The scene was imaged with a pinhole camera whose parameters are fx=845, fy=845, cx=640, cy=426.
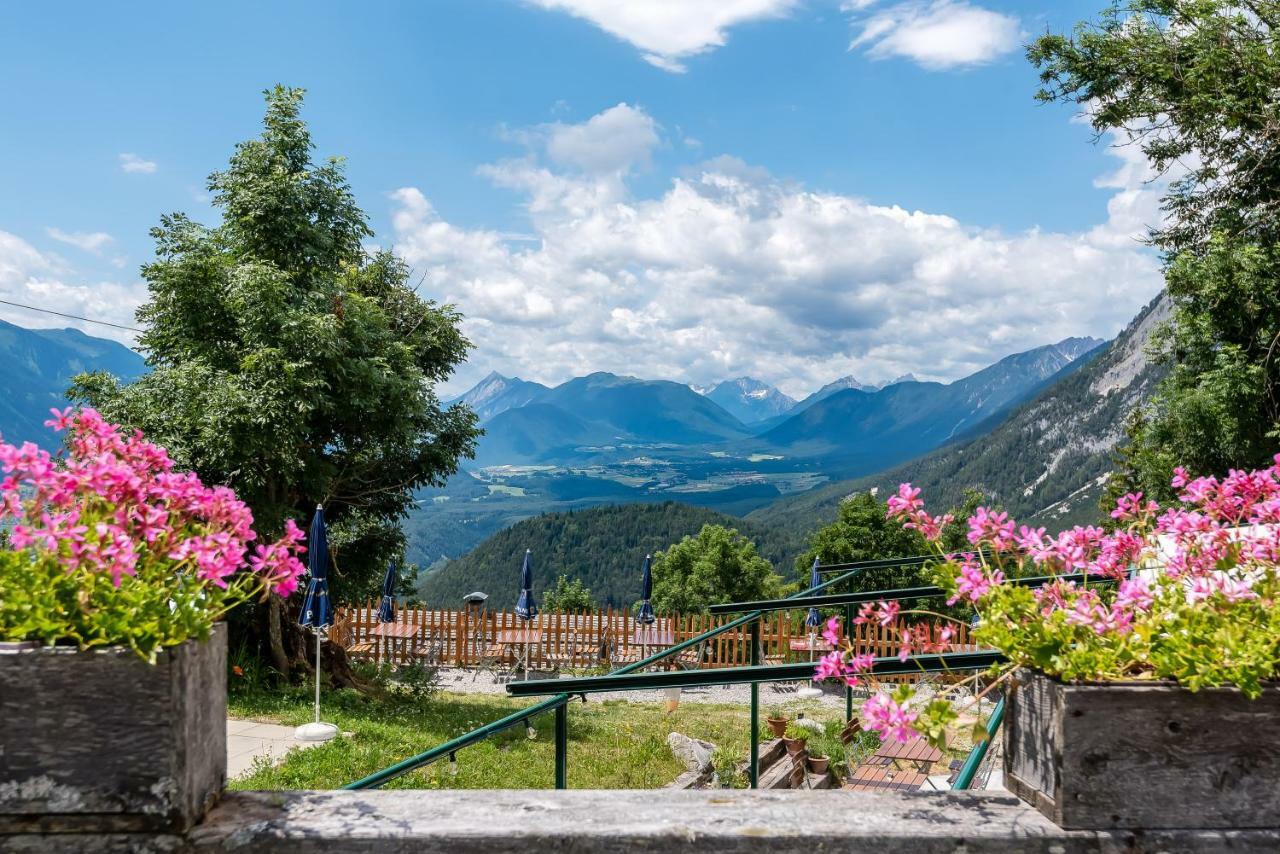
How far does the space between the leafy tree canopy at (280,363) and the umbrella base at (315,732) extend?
12.2 ft

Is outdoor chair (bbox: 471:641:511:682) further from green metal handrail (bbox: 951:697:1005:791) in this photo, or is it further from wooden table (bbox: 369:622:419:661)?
green metal handrail (bbox: 951:697:1005:791)

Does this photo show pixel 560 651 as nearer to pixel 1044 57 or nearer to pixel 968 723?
pixel 1044 57

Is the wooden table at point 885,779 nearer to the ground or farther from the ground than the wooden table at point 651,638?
farther from the ground

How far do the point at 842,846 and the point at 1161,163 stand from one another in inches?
756

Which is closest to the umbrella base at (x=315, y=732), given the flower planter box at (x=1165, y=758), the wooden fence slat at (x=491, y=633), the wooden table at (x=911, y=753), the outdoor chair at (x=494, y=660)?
the wooden table at (x=911, y=753)

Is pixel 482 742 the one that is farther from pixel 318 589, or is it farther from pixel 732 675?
pixel 732 675

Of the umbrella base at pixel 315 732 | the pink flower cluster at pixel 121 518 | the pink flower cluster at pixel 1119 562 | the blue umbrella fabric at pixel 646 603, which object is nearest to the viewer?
the pink flower cluster at pixel 121 518

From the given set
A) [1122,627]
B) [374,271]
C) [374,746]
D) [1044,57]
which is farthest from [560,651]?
[1122,627]

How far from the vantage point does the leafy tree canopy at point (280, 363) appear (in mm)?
12000

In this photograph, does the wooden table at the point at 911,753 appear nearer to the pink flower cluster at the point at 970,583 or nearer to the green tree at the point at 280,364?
the pink flower cluster at the point at 970,583

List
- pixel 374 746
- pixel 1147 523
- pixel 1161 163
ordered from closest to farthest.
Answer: pixel 1147 523, pixel 374 746, pixel 1161 163

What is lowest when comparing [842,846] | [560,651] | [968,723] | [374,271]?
[560,651]

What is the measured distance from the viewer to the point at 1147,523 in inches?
83.8

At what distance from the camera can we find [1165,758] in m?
1.47
